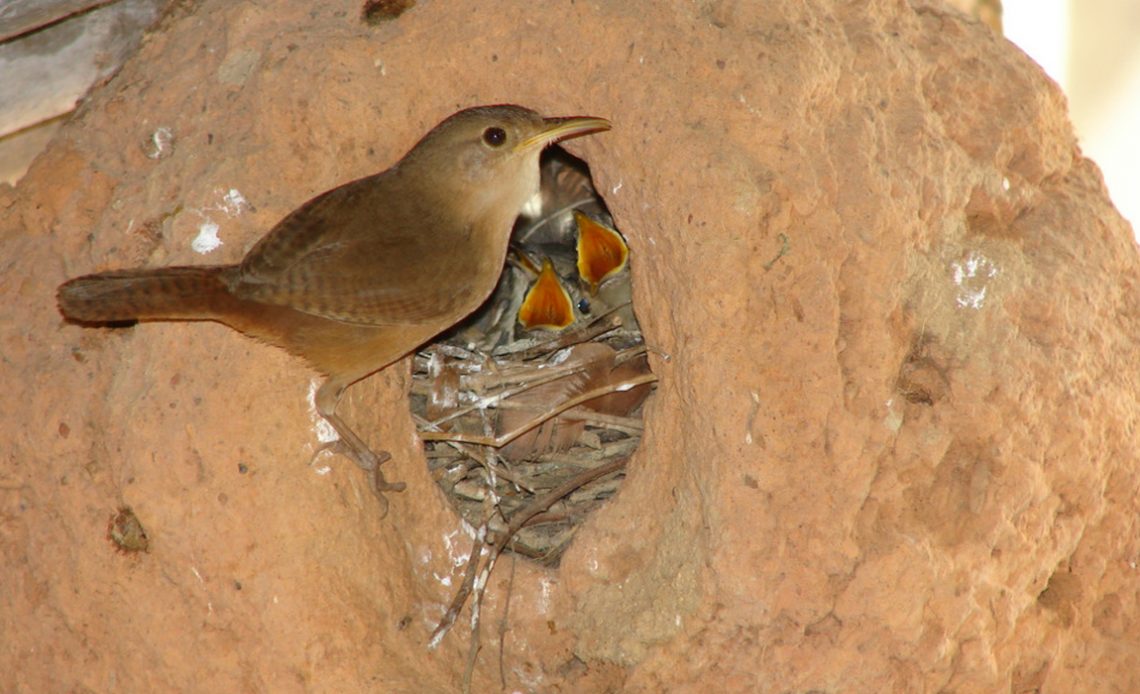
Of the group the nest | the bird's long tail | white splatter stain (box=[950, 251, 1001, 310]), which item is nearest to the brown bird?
the bird's long tail

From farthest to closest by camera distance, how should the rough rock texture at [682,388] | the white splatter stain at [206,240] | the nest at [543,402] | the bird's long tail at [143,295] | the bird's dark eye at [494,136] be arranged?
the nest at [543,402]
the bird's dark eye at [494,136]
the white splatter stain at [206,240]
the rough rock texture at [682,388]
the bird's long tail at [143,295]

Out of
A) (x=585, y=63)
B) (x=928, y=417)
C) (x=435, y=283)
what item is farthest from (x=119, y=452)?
(x=928, y=417)

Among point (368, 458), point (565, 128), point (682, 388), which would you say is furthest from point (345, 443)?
point (565, 128)

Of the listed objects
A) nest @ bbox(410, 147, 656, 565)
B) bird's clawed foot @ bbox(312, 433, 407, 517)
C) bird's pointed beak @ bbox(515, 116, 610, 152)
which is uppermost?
bird's pointed beak @ bbox(515, 116, 610, 152)

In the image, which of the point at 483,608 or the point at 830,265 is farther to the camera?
the point at 483,608

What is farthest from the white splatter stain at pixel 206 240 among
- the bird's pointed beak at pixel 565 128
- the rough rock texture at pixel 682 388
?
the bird's pointed beak at pixel 565 128

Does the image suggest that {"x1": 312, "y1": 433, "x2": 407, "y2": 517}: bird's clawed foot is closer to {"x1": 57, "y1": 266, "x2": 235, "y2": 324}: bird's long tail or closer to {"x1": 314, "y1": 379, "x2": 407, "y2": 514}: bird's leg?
{"x1": 314, "y1": 379, "x2": 407, "y2": 514}: bird's leg

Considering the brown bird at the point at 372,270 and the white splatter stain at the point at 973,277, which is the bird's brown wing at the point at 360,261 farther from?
the white splatter stain at the point at 973,277

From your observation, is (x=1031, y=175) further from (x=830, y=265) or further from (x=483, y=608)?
(x=483, y=608)
